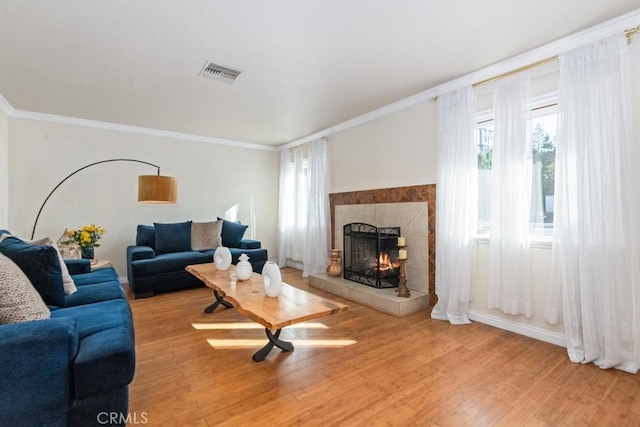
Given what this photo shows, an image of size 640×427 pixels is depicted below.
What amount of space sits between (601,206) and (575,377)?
1.19 meters

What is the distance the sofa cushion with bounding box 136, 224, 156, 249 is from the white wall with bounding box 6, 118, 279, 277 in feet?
1.09

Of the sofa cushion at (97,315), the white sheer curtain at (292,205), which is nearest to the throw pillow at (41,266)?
the sofa cushion at (97,315)

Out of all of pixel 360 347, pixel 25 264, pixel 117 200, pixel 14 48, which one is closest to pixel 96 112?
pixel 117 200

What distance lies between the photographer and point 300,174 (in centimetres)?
550

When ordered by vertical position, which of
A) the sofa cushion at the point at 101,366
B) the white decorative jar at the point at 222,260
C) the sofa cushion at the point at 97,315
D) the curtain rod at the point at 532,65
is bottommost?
the sofa cushion at the point at 101,366

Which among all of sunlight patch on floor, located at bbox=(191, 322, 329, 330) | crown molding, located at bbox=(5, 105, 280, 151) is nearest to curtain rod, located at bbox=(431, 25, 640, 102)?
sunlight patch on floor, located at bbox=(191, 322, 329, 330)

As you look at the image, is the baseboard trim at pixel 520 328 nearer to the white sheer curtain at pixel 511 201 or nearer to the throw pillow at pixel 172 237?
the white sheer curtain at pixel 511 201

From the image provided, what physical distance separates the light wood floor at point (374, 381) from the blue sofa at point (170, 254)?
1212mm

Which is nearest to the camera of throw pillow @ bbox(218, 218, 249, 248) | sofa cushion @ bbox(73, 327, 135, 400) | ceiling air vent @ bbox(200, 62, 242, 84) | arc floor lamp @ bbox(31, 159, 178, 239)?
sofa cushion @ bbox(73, 327, 135, 400)

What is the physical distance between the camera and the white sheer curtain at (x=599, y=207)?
2090 millimetres

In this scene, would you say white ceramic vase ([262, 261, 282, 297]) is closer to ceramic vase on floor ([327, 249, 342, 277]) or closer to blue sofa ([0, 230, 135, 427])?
blue sofa ([0, 230, 135, 427])

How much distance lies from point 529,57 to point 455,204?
1393 millimetres

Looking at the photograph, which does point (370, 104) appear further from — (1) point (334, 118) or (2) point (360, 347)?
(2) point (360, 347)

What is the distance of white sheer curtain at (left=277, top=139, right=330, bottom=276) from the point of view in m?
4.88
